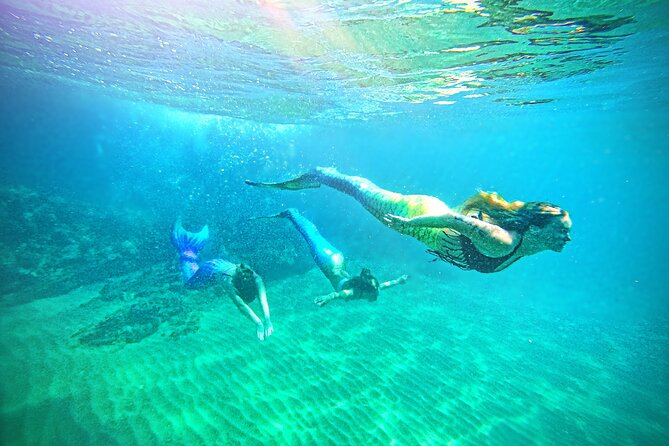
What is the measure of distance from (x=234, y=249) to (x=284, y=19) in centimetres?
1100

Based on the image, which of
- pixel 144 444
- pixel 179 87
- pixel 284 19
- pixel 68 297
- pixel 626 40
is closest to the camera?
pixel 144 444

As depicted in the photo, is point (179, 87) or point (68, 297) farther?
point (179, 87)

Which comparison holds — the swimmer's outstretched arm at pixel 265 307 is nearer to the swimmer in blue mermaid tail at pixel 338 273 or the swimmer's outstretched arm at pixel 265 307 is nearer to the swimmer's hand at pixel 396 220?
the swimmer in blue mermaid tail at pixel 338 273

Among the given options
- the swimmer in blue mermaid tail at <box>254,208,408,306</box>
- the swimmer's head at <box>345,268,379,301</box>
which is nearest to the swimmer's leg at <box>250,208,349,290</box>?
the swimmer in blue mermaid tail at <box>254,208,408,306</box>

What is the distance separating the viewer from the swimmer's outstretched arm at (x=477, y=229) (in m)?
3.06

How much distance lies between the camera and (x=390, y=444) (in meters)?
5.64

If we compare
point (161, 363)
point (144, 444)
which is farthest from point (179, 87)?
point (144, 444)

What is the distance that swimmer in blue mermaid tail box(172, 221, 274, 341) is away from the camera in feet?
19.0

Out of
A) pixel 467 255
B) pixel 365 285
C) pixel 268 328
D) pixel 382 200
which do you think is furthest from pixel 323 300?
pixel 467 255

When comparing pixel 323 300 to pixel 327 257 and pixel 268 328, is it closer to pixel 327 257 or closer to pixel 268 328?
pixel 268 328

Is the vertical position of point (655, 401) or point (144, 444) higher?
point (655, 401)

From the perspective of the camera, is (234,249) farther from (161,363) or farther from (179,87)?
(179,87)

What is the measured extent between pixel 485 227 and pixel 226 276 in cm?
538

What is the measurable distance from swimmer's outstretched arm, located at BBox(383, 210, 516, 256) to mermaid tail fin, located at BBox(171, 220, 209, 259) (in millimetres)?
7484
